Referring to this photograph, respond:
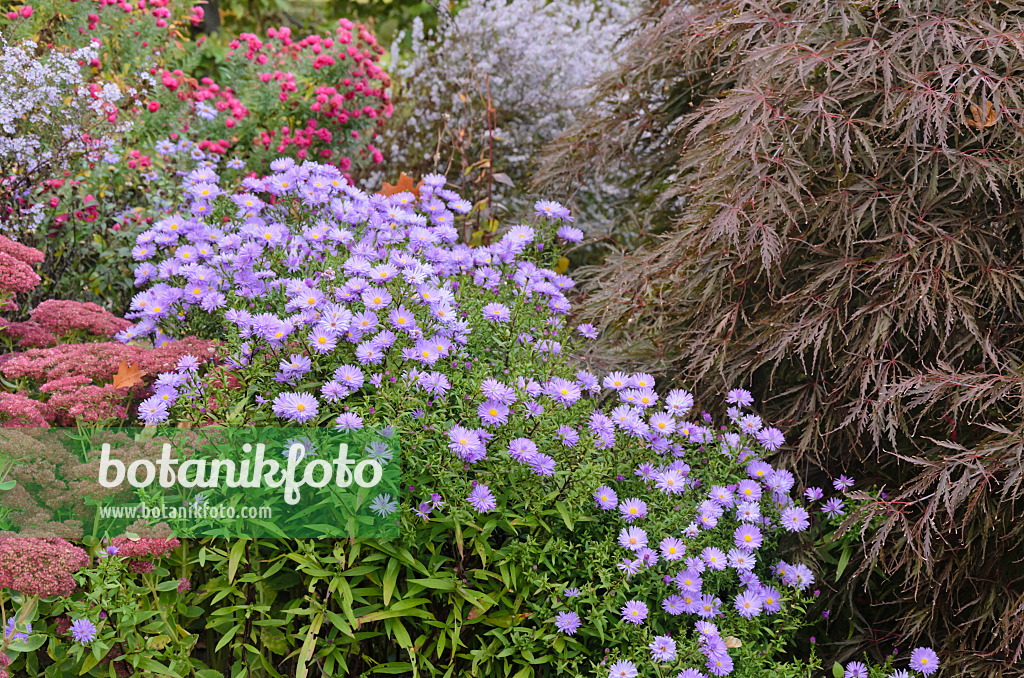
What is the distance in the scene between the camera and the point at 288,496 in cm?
173

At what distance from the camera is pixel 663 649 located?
1.75m

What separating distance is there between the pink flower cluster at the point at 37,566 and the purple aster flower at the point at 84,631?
63mm

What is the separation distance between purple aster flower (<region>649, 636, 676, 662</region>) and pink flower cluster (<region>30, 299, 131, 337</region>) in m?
1.73

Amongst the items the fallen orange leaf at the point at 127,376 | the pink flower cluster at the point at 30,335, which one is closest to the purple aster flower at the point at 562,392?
the fallen orange leaf at the point at 127,376

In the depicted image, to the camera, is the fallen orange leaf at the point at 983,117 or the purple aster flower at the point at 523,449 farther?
the fallen orange leaf at the point at 983,117

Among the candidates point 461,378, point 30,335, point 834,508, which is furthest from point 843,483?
point 30,335

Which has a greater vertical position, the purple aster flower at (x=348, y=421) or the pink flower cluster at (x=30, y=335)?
the purple aster flower at (x=348, y=421)

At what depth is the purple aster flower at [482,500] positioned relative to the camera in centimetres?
175

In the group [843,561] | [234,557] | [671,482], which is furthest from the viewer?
[843,561]

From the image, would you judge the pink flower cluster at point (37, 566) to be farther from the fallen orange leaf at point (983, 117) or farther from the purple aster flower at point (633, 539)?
the fallen orange leaf at point (983, 117)

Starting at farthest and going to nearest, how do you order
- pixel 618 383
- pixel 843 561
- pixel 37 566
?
pixel 618 383 < pixel 843 561 < pixel 37 566

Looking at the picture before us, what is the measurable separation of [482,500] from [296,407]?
1.46 ft

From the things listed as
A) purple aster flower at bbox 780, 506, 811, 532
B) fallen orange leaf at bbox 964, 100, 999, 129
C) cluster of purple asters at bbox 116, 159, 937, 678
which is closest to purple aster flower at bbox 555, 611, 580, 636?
cluster of purple asters at bbox 116, 159, 937, 678

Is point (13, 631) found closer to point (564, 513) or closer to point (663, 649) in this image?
point (564, 513)
